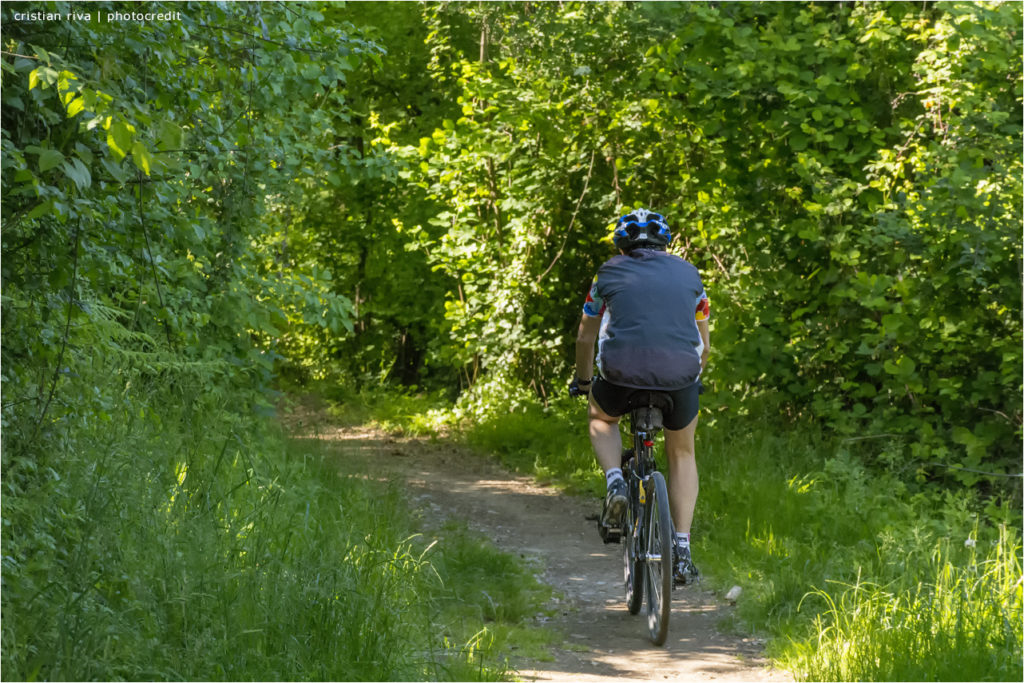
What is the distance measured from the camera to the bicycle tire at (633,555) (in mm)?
5773

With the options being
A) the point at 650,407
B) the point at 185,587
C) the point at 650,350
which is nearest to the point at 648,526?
the point at 650,407

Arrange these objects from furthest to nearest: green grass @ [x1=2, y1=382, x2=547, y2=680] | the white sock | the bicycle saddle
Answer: the white sock, the bicycle saddle, green grass @ [x1=2, y1=382, x2=547, y2=680]

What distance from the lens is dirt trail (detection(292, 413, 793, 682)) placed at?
5.19 metres

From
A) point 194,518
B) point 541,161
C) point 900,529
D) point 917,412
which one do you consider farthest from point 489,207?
point 194,518

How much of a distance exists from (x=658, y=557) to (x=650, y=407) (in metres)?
0.76

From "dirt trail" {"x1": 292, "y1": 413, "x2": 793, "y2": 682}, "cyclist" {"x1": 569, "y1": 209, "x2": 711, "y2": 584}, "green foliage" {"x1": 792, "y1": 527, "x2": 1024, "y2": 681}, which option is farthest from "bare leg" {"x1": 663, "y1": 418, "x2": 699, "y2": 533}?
"green foliage" {"x1": 792, "y1": 527, "x2": 1024, "y2": 681}

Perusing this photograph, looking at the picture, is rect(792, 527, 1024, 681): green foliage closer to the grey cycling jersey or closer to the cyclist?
the cyclist

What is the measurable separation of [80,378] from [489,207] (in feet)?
31.2

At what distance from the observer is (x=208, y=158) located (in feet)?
21.1

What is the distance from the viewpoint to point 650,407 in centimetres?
548

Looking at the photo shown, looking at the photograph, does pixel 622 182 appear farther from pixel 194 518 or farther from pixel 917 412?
pixel 194 518

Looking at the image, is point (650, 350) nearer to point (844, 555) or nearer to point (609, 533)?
point (609, 533)

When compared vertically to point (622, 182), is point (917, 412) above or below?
below

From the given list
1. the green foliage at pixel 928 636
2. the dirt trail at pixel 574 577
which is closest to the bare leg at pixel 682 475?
the dirt trail at pixel 574 577
